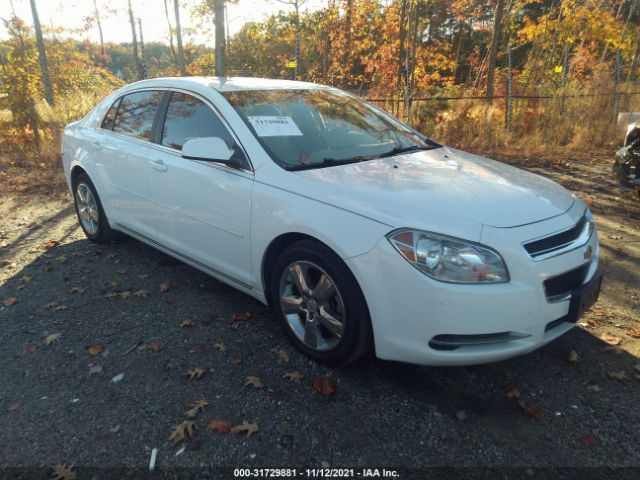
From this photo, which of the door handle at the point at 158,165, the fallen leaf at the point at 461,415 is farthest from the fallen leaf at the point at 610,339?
the door handle at the point at 158,165

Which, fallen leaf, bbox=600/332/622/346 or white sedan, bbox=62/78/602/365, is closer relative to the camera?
white sedan, bbox=62/78/602/365

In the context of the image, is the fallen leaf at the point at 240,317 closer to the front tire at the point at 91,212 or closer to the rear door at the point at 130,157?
the rear door at the point at 130,157

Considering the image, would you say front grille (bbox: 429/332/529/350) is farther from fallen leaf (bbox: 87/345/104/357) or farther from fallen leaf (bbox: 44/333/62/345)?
fallen leaf (bbox: 44/333/62/345)

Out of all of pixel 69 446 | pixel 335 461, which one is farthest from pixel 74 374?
pixel 335 461

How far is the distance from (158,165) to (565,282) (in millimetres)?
2907

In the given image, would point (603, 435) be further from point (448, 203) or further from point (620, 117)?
point (620, 117)

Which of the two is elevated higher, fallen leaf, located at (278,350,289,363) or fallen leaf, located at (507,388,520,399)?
fallen leaf, located at (507,388,520,399)

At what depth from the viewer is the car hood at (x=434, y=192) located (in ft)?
7.97

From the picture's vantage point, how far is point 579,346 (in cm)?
311

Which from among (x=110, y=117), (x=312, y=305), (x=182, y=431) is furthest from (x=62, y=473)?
(x=110, y=117)

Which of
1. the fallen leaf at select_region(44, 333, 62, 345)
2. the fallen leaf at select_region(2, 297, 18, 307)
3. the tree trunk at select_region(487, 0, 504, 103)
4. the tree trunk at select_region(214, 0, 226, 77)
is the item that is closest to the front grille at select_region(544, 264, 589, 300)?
A: the fallen leaf at select_region(44, 333, 62, 345)

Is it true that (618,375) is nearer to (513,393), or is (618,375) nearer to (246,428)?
(513,393)

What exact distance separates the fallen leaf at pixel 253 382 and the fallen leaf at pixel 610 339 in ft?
7.53

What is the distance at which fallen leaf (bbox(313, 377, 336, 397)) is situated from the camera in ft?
8.81
